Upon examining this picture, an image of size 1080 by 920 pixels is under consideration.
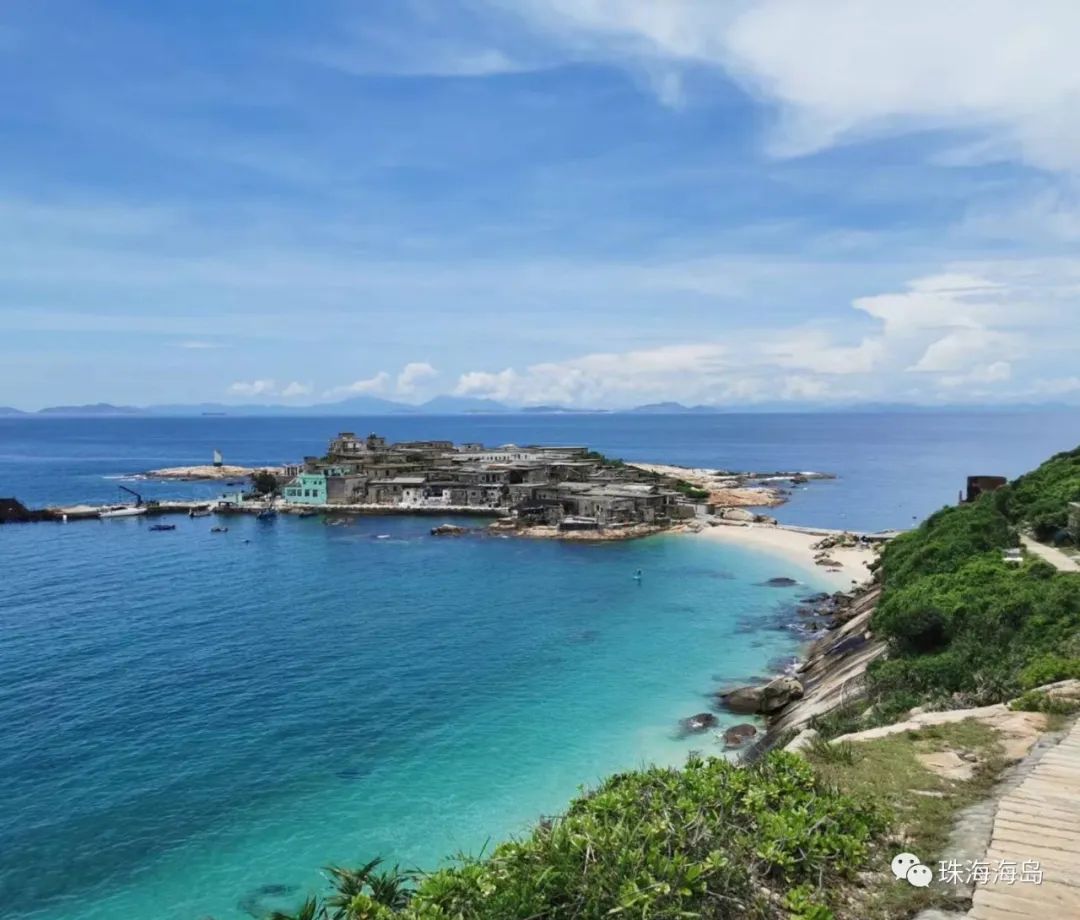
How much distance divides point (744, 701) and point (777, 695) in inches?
58.2

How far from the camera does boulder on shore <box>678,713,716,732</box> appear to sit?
89.5ft

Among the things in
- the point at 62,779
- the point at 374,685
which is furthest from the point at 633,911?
the point at 374,685

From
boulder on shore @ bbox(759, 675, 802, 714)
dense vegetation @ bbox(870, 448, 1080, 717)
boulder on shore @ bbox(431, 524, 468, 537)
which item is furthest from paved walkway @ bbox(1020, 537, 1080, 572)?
boulder on shore @ bbox(431, 524, 468, 537)

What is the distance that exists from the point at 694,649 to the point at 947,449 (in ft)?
626

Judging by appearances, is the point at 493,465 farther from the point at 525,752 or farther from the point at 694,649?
Result: the point at 525,752

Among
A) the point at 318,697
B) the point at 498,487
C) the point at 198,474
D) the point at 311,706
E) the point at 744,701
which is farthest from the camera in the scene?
the point at 198,474

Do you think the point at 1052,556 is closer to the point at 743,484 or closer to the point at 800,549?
the point at 800,549

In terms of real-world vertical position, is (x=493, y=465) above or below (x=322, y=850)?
above

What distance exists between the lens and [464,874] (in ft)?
26.2

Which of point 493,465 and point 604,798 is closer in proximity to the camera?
point 604,798

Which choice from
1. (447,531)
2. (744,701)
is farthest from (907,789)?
(447,531)

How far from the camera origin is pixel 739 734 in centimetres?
2641
